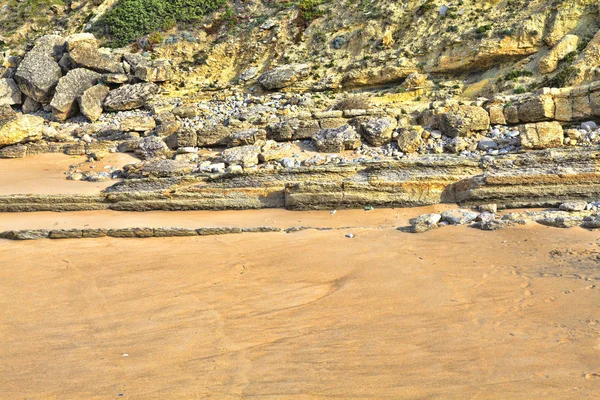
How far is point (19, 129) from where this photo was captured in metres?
18.4

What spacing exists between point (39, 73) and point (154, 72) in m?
5.27

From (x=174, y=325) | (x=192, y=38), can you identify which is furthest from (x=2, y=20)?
(x=174, y=325)

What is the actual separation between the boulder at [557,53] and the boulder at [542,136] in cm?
539

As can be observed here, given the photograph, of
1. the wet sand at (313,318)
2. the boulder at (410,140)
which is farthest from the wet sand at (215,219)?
the boulder at (410,140)

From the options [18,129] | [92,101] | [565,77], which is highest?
→ [565,77]

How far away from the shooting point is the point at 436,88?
60.6ft

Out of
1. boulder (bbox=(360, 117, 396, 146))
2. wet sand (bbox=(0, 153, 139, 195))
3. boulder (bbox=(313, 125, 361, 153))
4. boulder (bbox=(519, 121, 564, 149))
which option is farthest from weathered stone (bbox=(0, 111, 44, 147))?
boulder (bbox=(519, 121, 564, 149))

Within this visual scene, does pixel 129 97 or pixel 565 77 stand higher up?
pixel 565 77

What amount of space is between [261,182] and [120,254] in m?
4.19

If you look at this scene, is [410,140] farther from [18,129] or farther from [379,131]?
[18,129]

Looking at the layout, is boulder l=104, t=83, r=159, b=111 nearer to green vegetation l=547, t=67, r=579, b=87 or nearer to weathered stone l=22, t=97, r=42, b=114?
weathered stone l=22, t=97, r=42, b=114

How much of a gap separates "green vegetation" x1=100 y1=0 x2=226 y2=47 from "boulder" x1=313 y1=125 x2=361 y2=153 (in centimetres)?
1594

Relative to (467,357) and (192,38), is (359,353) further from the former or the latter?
(192,38)

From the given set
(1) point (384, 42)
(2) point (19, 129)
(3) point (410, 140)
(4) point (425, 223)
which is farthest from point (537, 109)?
(2) point (19, 129)
